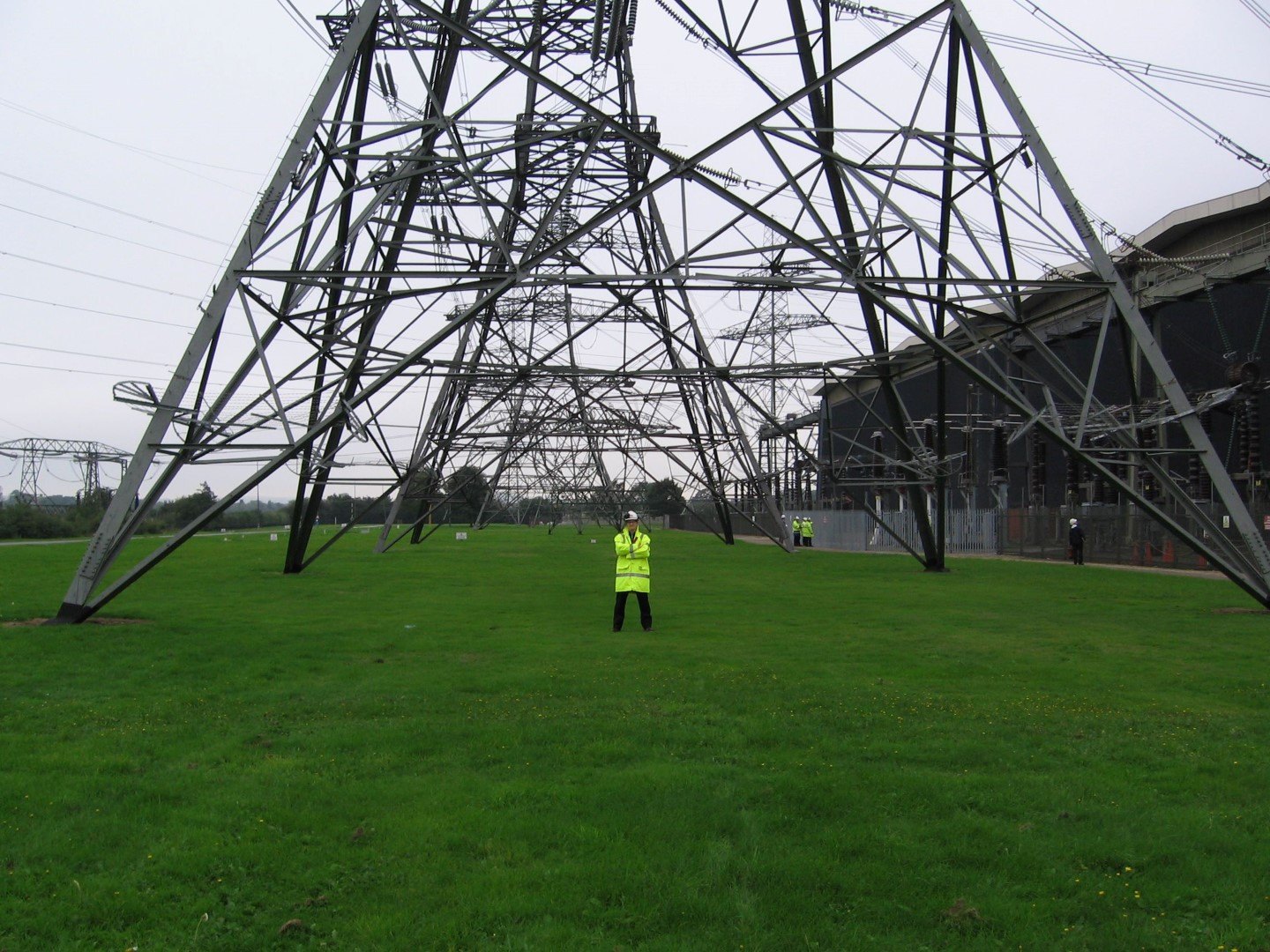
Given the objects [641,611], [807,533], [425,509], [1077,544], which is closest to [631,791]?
[641,611]

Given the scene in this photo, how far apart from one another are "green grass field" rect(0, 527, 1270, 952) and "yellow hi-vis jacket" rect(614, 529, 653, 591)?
137cm

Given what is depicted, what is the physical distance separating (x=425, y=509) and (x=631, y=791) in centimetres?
3703

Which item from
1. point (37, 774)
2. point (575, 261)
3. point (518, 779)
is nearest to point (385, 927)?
point (518, 779)

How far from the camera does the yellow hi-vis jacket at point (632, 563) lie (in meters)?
14.8

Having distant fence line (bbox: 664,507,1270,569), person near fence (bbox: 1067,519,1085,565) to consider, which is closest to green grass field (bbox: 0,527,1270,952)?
distant fence line (bbox: 664,507,1270,569)

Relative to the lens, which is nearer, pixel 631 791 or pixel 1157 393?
pixel 631 791

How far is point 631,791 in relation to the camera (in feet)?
20.9

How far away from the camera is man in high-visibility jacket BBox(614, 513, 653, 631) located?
1469 cm

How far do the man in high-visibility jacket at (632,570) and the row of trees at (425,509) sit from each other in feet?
47.3

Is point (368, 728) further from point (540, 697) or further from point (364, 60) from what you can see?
point (364, 60)

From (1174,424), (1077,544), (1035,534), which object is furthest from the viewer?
(1174,424)

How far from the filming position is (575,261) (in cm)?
2342

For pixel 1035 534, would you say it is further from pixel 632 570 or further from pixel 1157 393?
pixel 632 570

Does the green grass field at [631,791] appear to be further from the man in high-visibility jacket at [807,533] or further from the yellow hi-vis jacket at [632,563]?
the man in high-visibility jacket at [807,533]
